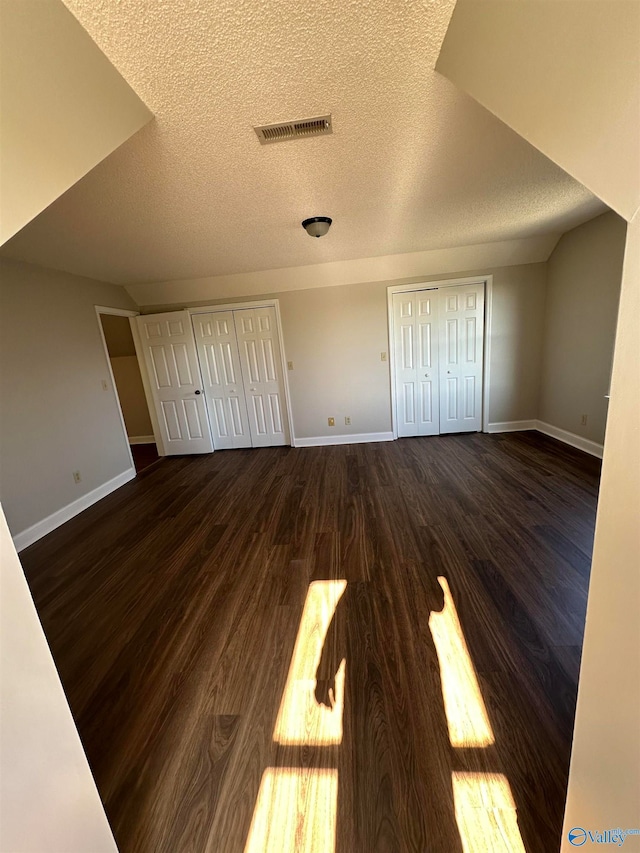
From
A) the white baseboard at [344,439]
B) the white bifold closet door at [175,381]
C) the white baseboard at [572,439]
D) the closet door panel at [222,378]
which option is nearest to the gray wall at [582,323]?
the white baseboard at [572,439]

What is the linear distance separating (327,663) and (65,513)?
2.97m

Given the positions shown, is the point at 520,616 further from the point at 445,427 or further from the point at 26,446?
the point at 26,446

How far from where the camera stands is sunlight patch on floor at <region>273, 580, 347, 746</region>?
108 cm

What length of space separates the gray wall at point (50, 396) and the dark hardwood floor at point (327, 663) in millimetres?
515

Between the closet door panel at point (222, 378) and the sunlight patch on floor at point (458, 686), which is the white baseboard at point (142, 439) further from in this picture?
the sunlight patch on floor at point (458, 686)

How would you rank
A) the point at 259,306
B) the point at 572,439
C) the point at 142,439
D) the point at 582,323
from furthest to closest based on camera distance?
1. the point at 142,439
2. the point at 259,306
3. the point at 572,439
4. the point at 582,323

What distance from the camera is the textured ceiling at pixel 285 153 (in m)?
0.99

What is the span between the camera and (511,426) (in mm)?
4387

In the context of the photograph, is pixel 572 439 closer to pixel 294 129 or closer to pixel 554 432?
pixel 554 432

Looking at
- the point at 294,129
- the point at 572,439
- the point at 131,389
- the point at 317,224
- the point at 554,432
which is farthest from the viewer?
the point at 131,389

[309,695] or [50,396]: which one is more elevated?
[50,396]

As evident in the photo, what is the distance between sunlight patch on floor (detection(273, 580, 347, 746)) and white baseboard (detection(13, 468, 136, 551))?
7.83 feet

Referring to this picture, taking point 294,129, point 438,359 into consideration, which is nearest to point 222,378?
point 438,359

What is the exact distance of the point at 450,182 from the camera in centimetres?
208
